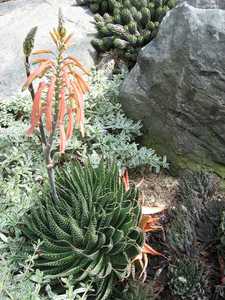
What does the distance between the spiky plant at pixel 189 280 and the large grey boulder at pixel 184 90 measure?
147cm

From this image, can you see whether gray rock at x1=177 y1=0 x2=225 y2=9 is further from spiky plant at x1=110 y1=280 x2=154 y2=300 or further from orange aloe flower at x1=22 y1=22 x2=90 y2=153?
spiky plant at x1=110 y1=280 x2=154 y2=300

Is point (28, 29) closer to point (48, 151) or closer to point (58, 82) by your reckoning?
point (48, 151)

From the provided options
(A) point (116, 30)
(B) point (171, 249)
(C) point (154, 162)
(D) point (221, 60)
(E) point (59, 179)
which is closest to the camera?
(B) point (171, 249)

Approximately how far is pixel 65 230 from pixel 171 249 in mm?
753

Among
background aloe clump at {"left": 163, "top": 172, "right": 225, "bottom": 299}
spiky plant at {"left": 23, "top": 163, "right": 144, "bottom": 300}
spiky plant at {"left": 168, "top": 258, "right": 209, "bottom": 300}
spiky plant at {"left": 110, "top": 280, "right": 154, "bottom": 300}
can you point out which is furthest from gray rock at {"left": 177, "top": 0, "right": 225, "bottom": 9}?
spiky plant at {"left": 110, "top": 280, "right": 154, "bottom": 300}

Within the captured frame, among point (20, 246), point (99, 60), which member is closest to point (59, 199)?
point (20, 246)

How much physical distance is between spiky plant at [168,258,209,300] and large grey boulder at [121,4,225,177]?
4.83 ft

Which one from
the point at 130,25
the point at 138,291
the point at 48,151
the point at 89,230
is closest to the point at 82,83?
the point at 48,151

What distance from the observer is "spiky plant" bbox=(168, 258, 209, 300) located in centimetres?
330

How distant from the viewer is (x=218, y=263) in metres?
3.54

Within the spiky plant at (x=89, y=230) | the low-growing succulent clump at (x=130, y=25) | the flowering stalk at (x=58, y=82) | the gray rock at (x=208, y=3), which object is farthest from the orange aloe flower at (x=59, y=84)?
the low-growing succulent clump at (x=130, y=25)

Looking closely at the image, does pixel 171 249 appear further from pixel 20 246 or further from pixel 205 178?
pixel 20 246

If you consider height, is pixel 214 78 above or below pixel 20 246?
above

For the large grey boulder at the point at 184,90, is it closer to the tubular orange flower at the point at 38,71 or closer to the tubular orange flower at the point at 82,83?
the tubular orange flower at the point at 82,83
